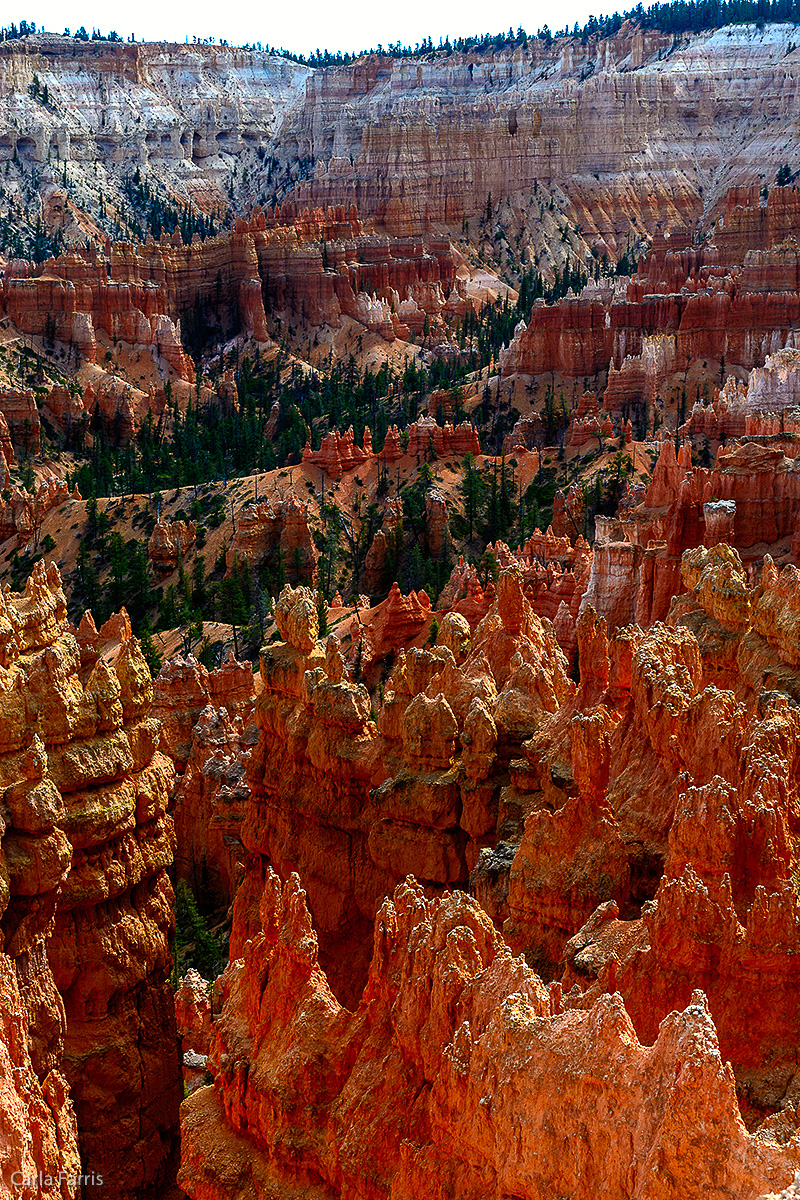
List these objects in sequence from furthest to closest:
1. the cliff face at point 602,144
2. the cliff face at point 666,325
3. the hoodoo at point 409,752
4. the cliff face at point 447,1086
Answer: the cliff face at point 602,144
the cliff face at point 666,325
the hoodoo at point 409,752
the cliff face at point 447,1086

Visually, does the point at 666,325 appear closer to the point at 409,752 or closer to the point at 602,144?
the point at 409,752

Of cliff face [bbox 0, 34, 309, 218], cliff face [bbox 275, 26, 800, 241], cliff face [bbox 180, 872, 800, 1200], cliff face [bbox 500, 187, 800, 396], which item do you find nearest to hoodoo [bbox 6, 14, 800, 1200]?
cliff face [bbox 180, 872, 800, 1200]

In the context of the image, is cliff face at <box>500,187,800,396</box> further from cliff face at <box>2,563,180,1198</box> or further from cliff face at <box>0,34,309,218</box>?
cliff face at <box>0,34,309,218</box>

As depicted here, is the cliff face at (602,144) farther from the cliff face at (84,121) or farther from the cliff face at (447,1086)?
the cliff face at (447,1086)

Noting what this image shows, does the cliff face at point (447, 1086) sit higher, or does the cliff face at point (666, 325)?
the cliff face at point (447, 1086)

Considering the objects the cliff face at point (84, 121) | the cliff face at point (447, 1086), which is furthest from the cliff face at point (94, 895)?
the cliff face at point (84, 121)

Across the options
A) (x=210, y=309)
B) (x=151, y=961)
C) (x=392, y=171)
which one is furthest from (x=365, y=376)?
(x=151, y=961)

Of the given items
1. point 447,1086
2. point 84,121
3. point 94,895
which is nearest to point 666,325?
point 94,895
